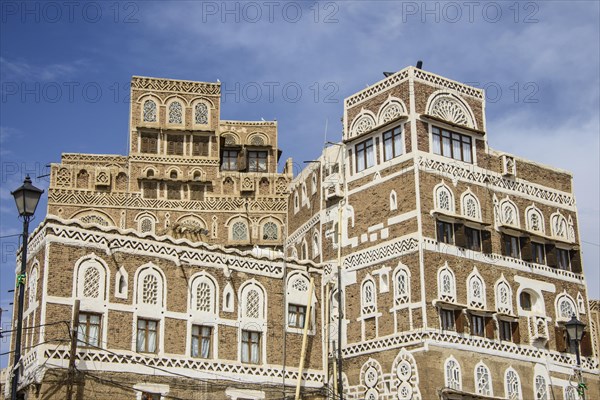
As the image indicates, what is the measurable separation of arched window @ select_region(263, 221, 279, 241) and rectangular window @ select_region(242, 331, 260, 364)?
73.0ft

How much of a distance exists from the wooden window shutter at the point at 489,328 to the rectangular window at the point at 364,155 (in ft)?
29.9

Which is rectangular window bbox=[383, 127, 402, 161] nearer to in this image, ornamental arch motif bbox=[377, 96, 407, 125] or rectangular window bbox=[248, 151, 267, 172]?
ornamental arch motif bbox=[377, 96, 407, 125]

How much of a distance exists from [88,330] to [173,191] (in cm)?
2737

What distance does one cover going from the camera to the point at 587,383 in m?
44.9

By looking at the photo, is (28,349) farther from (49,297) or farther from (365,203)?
(365,203)

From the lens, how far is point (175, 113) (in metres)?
62.7

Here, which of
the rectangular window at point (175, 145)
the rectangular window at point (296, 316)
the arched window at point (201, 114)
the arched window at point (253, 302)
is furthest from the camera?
the arched window at point (201, 114)

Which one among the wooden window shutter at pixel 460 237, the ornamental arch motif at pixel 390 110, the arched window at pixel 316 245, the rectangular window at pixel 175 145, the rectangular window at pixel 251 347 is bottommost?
the rectangular window at pixel 251 347

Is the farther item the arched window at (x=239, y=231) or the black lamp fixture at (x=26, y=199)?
the arched window at (x=239, y=231)

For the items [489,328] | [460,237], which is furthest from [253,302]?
[489,328]

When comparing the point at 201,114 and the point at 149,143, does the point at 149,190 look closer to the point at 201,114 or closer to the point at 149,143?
the point at 149,143

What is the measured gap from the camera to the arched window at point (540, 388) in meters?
42.6

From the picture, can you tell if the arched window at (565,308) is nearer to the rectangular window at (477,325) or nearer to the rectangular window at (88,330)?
the rectangular window at (477,325)

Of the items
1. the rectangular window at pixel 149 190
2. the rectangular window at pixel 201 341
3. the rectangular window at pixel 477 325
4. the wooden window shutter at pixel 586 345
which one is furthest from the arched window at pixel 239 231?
the rectangular window at pixel 201 341
